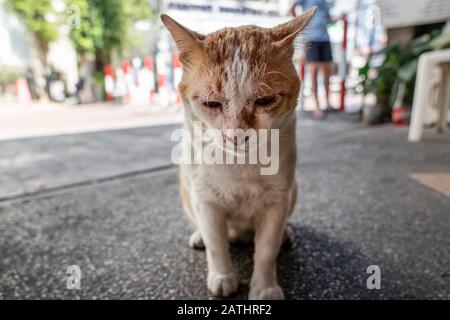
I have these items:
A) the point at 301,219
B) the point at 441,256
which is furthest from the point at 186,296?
the point at 441,256

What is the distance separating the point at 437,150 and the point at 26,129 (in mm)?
4136

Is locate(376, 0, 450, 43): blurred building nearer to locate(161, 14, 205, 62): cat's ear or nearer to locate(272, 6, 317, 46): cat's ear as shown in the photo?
locate(272, 6, 317, 46): cat's ear

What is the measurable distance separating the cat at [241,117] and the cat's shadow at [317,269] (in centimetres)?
8

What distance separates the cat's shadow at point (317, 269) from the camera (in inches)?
35.9

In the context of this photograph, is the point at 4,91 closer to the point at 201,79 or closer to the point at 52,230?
the point at 52,230

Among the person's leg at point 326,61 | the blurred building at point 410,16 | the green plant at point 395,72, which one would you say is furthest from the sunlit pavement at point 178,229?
the person's leg at point 326,61

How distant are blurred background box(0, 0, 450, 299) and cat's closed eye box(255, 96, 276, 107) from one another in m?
0.25

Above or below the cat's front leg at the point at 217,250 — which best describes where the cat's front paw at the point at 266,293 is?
below

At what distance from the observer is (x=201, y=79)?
0.83 metres

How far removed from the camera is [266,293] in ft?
2.92

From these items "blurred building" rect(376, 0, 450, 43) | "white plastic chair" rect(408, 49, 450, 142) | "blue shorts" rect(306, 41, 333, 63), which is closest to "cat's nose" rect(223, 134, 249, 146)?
"white plastic chair" rect(408, 49, 450, 142)

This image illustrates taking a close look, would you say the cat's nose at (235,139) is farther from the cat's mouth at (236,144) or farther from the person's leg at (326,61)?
the person's leg at (326,61)

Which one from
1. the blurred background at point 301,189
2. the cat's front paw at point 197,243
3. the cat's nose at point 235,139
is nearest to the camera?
the cat's nose at point 235,139
